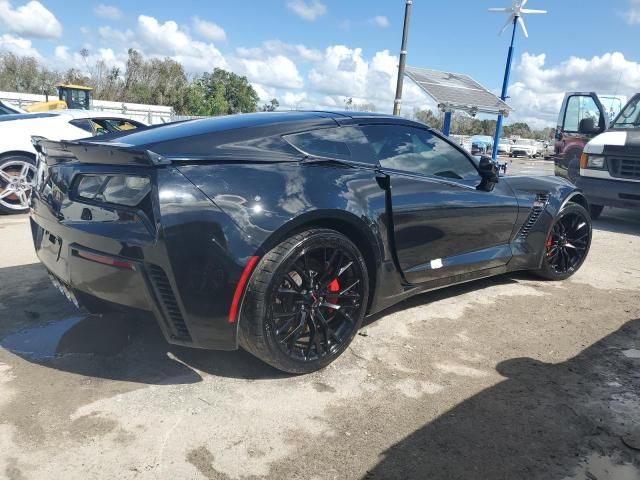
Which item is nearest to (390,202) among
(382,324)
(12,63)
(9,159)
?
(382,324)

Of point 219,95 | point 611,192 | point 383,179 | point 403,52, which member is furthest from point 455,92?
point 219,95

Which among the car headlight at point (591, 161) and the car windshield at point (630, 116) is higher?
the car windshield at point (630, 116)

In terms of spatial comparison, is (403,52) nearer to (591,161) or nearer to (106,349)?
(591,161)

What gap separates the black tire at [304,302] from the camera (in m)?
2.52

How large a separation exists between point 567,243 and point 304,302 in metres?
3.16

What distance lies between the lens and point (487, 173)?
3.91 meters

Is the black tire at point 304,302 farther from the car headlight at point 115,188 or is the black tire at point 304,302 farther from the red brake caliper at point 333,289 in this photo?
the car headlight at point 115,188

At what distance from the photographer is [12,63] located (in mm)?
48156

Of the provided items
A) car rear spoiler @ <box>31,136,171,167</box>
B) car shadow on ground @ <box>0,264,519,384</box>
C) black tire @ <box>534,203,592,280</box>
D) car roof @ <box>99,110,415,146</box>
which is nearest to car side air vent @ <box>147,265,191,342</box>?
car shadow on ground @ <box>0,264,519,384</box>

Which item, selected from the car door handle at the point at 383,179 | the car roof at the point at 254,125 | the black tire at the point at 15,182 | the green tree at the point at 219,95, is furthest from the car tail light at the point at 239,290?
the green tree at the point at 219,95

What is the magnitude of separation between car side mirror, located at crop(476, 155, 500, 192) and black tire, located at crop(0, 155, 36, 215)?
5.68 meters

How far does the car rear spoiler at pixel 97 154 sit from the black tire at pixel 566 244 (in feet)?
11.6

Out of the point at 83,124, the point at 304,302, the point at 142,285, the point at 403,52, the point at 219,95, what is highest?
the point at 219,95

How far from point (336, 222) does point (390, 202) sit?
17.5 inches
